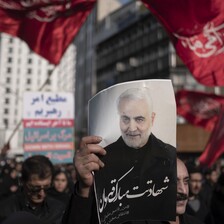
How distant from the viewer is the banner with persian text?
Result: 7.70 meters

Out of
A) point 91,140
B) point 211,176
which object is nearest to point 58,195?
point 91,140

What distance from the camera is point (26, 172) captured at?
3648mm

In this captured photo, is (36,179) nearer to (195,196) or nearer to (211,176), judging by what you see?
(195,196)

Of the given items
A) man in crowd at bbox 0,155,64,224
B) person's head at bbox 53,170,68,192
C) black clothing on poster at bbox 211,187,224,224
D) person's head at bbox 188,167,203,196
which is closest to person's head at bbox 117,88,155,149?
man in crowd at bbox 0,155,64,224

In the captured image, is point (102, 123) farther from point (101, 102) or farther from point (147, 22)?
point (147, 22)

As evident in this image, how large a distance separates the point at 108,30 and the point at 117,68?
23.3 feet

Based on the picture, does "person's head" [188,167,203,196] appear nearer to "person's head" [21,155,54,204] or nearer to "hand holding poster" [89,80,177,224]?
"person's head" [21,155,54,204]

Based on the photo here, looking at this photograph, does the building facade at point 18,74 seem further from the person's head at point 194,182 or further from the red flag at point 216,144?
the person's head at point 194,182

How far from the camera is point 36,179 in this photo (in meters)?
3.59

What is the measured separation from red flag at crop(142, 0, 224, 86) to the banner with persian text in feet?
9.26

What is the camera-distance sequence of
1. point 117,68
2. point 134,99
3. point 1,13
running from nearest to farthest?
point 134,99, point 1,13, point 117,68

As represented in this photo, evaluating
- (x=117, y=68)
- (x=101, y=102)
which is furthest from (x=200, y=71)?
(x=117, y=68)

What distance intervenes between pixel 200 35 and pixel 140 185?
3.80 metres

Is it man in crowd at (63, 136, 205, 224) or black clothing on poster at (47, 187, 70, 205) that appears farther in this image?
black clothing on poster at (47, 187, 70, 205)
